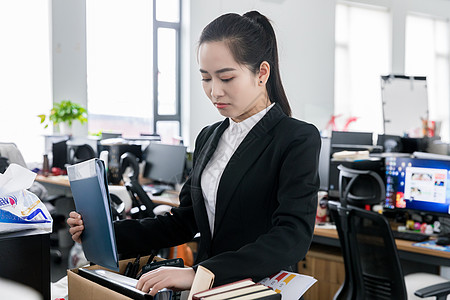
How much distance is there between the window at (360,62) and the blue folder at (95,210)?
8.22 m

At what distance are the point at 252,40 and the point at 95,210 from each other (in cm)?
50

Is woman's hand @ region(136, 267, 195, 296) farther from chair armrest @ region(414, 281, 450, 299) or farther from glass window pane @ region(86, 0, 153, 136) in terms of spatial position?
glass window pane @ region(86, 0, 153, 136)

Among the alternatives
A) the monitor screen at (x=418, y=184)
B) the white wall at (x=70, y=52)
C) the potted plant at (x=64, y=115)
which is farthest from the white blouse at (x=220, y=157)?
the white wall at (x=70, y=52)

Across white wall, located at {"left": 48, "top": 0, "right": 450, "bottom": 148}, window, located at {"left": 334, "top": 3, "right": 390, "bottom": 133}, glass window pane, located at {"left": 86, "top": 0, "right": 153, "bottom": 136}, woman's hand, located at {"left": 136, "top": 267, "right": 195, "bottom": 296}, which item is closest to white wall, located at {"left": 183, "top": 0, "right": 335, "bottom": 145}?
white wall, located at {"left": 48, "top": 0, "right": 450, "bottom": 148}

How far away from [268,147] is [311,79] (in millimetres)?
7568

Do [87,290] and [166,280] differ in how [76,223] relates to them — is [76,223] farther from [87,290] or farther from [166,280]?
[166,280]

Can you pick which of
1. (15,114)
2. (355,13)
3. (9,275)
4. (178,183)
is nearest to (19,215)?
(9,275)

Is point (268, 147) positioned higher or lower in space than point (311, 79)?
lower

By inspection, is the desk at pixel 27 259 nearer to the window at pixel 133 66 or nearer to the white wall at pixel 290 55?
the white wall at pixel 290 55

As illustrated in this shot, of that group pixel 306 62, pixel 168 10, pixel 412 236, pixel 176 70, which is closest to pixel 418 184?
pixel 412 236

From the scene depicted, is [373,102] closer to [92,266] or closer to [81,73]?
[81,73]

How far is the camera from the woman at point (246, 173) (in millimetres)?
1097

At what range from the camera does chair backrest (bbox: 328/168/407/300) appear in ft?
8.38

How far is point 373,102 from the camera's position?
977 cm
